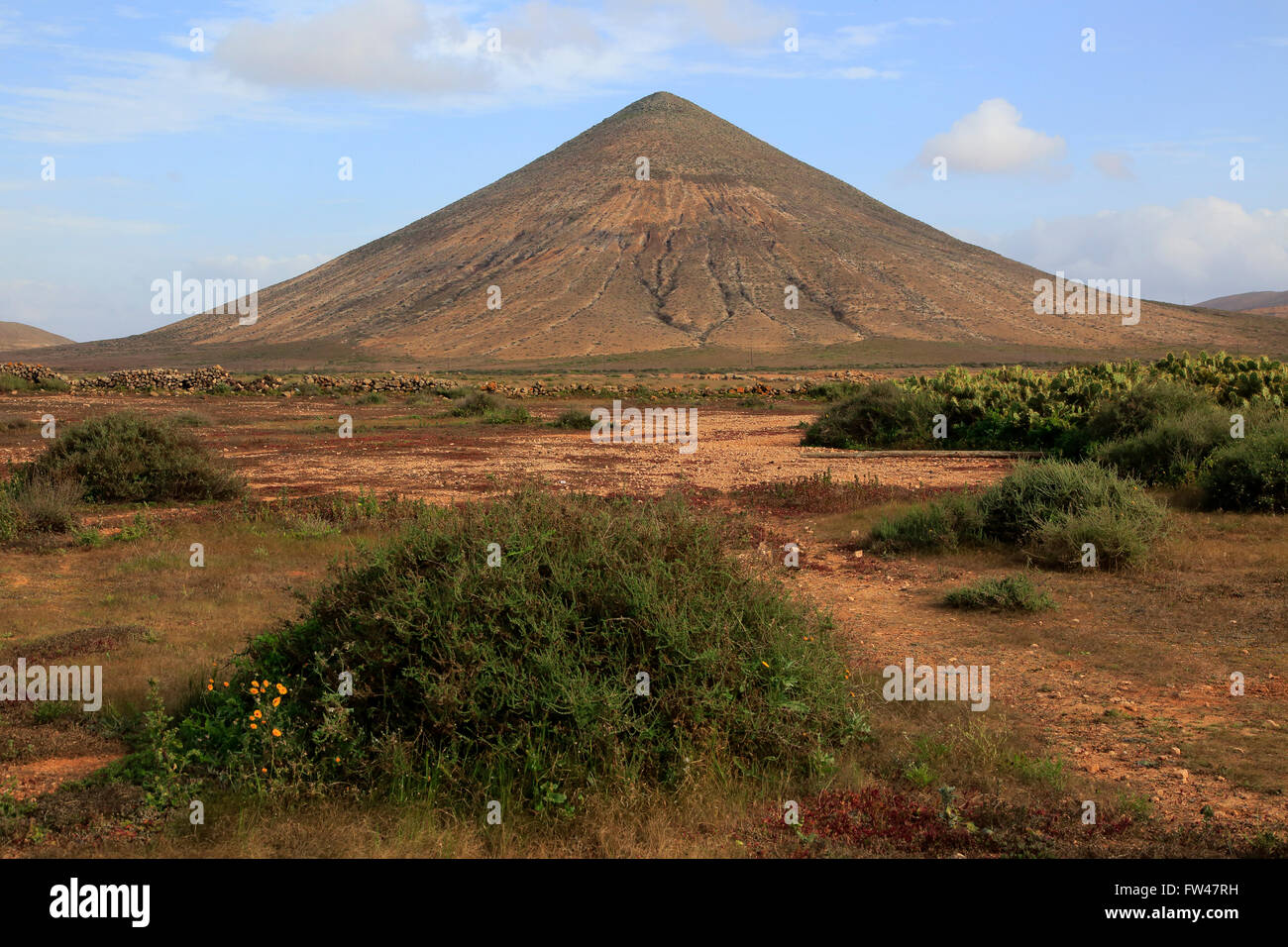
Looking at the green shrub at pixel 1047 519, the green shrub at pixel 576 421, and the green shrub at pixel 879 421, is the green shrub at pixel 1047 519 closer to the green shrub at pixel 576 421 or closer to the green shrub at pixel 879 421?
the green shrub at pixel 879 421

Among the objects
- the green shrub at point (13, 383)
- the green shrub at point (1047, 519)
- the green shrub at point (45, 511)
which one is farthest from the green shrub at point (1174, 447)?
the green shrub at point (13, 383)

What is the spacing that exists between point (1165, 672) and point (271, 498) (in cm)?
1183

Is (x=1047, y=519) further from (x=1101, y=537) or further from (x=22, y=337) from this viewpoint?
(x=22, y=337)

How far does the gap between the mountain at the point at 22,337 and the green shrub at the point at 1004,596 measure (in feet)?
646

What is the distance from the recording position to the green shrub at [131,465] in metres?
13.5

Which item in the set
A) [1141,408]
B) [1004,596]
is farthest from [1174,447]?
[1004,596]

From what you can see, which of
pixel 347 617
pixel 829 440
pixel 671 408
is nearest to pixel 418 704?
pixel 347 617

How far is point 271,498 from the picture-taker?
14.2 meters

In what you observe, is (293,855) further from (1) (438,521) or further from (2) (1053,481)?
(2) (1053,481)

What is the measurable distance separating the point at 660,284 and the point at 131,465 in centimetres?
10298

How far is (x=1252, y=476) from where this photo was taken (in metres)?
12.1

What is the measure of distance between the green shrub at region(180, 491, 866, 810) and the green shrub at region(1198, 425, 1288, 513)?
9413 mm

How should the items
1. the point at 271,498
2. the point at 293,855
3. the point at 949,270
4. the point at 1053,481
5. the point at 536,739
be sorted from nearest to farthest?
the point at 293,855 < the point at 536,739 < the point at 1053,481 < the point at 271,498 < the point at 949,270
